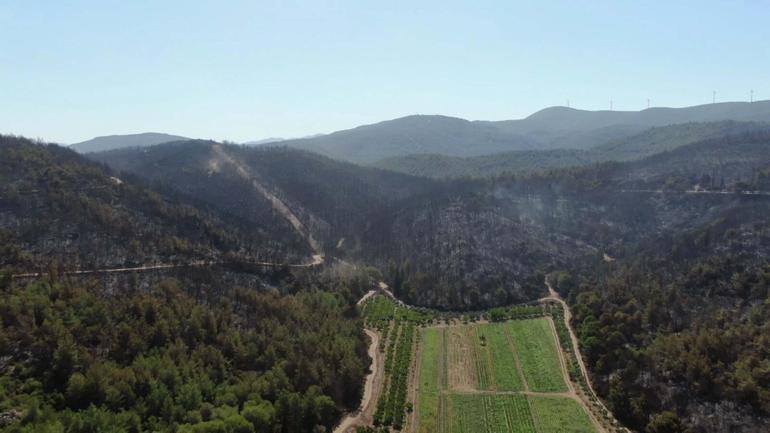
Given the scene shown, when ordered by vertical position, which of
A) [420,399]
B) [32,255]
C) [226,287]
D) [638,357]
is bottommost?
[420,399]

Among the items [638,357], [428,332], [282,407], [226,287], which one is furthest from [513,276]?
[282,407]

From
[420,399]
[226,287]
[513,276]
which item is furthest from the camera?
[513,276]

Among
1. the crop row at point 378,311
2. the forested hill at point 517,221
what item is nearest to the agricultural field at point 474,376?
the crop row at point 378,311

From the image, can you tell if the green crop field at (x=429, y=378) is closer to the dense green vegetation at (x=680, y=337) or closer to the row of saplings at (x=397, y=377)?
the row of saplings at (x=397, y=377)

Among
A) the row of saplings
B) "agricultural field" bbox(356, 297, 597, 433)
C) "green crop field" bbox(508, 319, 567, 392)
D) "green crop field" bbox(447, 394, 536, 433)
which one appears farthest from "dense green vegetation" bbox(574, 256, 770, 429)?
the row of saplings

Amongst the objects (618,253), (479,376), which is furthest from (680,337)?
(618,253)

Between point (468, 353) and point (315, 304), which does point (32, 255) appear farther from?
point (468, 353)

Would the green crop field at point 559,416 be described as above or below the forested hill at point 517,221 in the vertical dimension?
below
